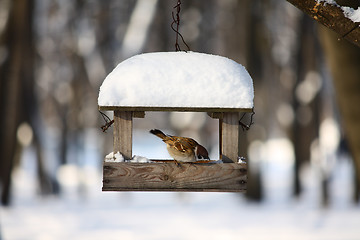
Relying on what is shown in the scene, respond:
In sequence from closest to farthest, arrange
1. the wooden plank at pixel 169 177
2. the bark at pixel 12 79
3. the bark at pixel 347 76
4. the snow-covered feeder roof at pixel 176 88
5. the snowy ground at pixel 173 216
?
the snow-covered feeder roof at pixel 176 88 < the wooden plank at pixel 169 177 < the bark at pixel 347 76 < the snowy ground at pixel 173 216 < the bark at pixel 12 79

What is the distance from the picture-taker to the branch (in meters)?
2.88

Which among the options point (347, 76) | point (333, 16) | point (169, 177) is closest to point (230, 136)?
point (169, 177)

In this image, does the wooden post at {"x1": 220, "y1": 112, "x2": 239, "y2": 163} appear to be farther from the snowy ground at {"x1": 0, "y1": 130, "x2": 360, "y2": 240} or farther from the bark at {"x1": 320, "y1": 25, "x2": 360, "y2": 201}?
the snowy ground at {"x1": 0, "y1": 130, "x2": 360, "y2": 240}

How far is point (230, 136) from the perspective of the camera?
336 cm

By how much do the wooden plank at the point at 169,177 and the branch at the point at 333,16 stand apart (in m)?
1.13

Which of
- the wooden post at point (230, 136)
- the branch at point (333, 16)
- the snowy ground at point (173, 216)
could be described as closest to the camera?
the branch at point (333, 16)

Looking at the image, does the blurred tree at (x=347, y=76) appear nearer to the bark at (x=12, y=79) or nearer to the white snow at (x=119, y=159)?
the white snow at (x=119, y=159)

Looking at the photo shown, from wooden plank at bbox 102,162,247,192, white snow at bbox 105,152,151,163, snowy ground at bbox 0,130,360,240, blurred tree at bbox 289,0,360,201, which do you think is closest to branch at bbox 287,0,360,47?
wooden plank at bbox 102,162,247,192

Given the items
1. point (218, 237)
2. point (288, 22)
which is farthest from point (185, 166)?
point (288, 22)

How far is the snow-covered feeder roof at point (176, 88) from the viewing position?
3.09 metres

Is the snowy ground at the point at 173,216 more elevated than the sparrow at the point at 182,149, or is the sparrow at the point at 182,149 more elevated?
the sparrow at the point at 182,149

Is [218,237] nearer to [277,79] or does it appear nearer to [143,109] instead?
[143,109]

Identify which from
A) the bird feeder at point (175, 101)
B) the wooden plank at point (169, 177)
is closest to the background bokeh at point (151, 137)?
the bird feeder at point (175, 101)

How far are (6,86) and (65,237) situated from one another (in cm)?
365
